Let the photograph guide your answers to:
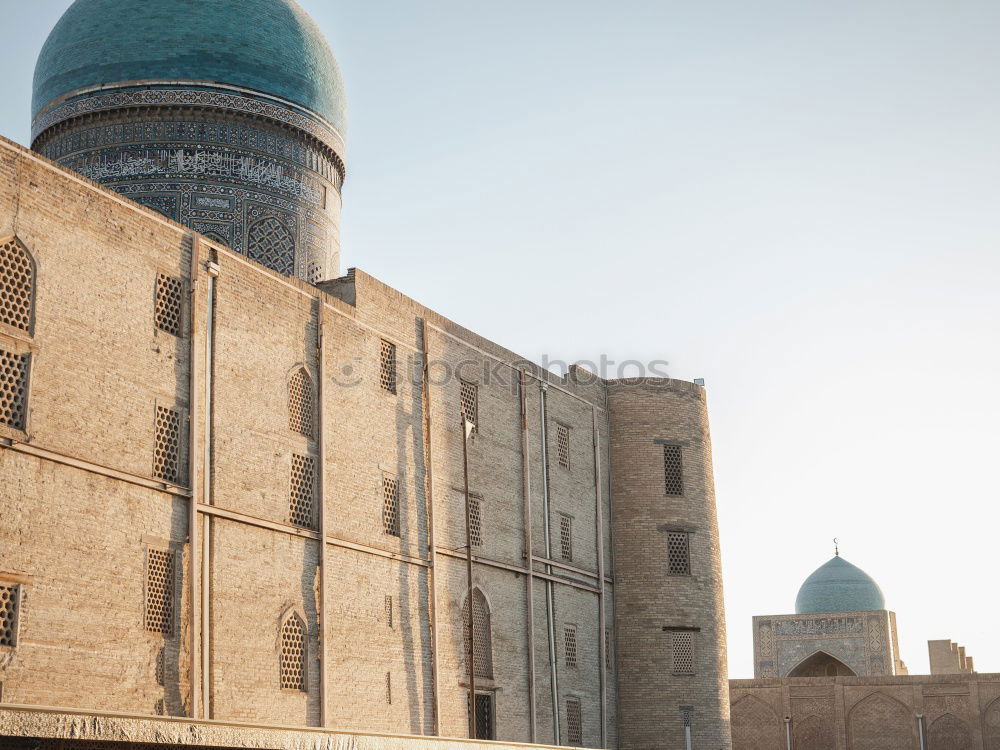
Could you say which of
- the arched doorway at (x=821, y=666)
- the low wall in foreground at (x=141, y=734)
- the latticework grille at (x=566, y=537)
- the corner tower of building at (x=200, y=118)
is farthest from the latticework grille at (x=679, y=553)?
the arched doorway at (x=821, y=666)

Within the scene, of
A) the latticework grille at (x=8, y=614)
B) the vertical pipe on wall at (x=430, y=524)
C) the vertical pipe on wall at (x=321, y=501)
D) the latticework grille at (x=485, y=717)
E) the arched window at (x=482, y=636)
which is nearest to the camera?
the latticework grille at (x=8, y=614)

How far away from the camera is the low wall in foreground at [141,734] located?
954 centimetres

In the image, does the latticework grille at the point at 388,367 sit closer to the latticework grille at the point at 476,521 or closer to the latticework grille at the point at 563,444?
the latticework grille at the point at 476,521

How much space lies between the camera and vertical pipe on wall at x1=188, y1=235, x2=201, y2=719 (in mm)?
16625

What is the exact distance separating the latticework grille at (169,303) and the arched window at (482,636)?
759 centimetres

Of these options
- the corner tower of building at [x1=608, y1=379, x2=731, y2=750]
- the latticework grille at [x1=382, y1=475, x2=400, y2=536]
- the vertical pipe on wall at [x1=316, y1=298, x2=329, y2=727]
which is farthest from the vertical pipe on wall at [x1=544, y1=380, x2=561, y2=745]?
the vertical pipe on wall at [x1=316, y1=298, x2=329, y2=727]

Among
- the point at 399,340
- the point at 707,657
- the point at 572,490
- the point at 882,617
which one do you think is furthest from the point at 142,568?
the point at 882,617

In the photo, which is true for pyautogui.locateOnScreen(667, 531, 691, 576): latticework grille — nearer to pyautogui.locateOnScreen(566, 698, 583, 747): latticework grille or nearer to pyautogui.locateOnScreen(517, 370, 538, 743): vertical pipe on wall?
pyautogui.locateOnScreen(566, 698, 583, 747): latticework grille

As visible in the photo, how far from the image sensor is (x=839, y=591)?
49750 mm

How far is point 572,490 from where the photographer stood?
26.5 m

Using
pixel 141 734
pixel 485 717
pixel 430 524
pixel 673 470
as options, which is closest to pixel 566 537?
pixel 673 470

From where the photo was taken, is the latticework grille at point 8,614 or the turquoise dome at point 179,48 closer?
the latticework grille at point 8,614

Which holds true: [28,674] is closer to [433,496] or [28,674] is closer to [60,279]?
[60,279]

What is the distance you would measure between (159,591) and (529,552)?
30.2ft
